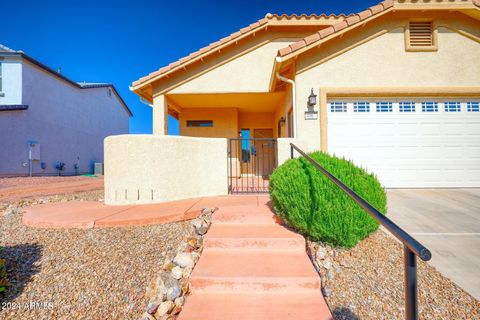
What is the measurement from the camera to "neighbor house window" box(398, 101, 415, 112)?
5.93m

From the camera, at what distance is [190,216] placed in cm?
348

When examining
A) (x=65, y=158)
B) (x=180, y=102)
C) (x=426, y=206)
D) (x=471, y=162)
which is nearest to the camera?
(x=426, y=206)

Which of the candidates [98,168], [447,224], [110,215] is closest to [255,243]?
[110,215]

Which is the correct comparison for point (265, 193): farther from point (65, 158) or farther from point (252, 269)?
point (65, 158)

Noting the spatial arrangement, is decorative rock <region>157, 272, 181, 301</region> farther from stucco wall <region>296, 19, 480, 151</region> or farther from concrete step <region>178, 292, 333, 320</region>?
stucco wall <region>296, 19, 480, 151</region>

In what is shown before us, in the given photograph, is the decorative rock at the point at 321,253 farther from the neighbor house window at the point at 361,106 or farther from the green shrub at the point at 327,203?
the neighbor house window at the point at 361,106

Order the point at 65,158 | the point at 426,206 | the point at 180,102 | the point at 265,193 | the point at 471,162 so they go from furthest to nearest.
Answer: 1. the point at 65,158
2. the point at 180,102
3. the point at 471,162
4. the point at 265,193
5. the point at 426,206

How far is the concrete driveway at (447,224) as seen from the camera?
2494 mm

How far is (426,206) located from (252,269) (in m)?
4.26

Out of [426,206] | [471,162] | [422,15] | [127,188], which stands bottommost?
[426,206]

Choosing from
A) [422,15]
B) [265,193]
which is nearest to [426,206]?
[265,193]

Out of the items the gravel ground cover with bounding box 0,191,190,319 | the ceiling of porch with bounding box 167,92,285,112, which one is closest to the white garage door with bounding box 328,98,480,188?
the ceiling of porch with bounding box 167,92,285,112

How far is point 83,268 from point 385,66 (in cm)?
783

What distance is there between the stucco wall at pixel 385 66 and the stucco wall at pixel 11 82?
45.3 ft
